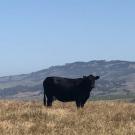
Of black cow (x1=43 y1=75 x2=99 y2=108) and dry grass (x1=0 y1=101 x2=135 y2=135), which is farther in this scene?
black cow (x1=43 y1=75 x2=99 y2=108)

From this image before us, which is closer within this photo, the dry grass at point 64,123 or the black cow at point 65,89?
the dry grass at point 64,123

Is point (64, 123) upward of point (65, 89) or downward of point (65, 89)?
downward

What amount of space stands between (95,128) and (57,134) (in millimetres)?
1482

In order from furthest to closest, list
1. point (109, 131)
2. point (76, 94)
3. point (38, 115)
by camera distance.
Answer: point (76, 94), point (38, 115), point (109, 131)

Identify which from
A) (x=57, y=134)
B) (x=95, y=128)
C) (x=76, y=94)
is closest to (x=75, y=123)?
(x=95, y=128)

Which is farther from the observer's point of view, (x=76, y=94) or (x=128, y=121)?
(x=76, y=94)

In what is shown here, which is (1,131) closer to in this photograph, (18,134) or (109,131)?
(18,134)

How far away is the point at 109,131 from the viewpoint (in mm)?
12594

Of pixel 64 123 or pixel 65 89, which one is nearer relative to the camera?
pixel 64 123

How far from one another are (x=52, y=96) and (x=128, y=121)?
8808 mm

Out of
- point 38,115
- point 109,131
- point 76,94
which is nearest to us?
point 109,131

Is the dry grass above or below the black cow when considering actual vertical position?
below

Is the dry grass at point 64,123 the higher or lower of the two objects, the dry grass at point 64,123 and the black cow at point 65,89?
the lower

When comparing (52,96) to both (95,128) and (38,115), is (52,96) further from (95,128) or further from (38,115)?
(95,128)
